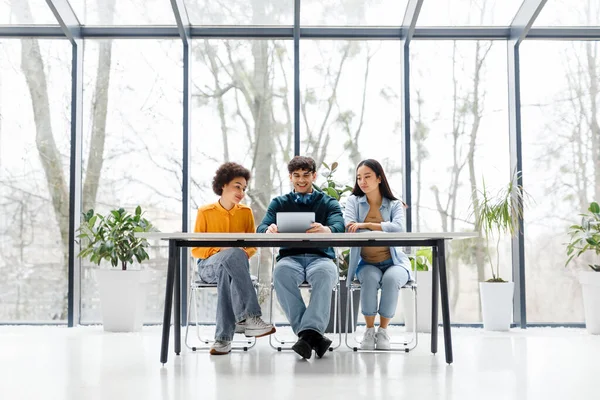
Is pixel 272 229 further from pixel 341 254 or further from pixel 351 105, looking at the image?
pixel 351 105

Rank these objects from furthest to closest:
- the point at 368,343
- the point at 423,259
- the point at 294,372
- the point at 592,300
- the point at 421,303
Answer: the point at 423,259, the point at 421,303, the point at 592,300, the point at 368,343, the point at 294,372

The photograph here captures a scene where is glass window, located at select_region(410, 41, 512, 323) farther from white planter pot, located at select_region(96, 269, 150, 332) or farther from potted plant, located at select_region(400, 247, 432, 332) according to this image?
white planter pot, located at select_region(96, 269, 150, 332)

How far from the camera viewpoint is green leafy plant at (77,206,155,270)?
5.18m

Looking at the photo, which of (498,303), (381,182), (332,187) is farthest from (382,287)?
(498,303)

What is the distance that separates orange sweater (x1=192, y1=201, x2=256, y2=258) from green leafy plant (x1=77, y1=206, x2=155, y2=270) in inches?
51.9

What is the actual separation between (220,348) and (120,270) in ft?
6.07

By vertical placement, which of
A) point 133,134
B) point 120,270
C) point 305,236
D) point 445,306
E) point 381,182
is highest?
point 133,134

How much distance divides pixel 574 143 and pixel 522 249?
1.01m

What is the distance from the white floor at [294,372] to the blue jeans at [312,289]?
20 centimetres

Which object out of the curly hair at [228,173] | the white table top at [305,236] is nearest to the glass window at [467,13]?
the curly hair at [228,173]

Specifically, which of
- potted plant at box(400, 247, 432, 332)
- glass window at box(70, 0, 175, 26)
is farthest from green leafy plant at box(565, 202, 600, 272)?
glass window at box(70, 0, 175, 26)

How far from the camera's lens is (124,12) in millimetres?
5535

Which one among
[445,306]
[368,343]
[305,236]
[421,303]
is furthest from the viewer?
[421,303]

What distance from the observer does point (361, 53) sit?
5707mm
